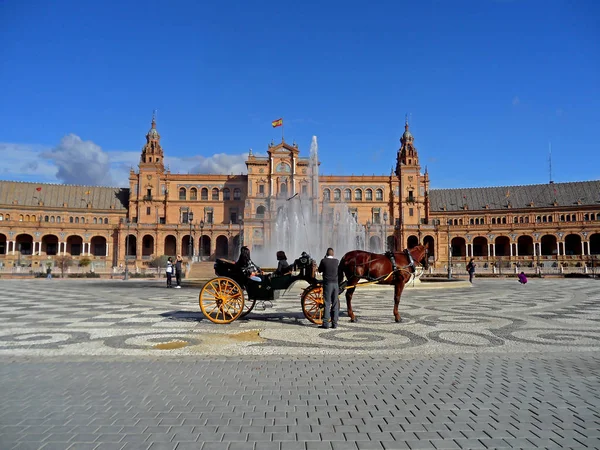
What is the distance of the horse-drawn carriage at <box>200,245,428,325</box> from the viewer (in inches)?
441

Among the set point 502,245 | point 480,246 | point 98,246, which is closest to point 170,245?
point 98,246

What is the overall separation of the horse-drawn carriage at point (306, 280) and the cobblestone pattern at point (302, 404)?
12.8ft

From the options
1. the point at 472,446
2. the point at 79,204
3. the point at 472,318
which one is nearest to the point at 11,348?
the point at 472,446

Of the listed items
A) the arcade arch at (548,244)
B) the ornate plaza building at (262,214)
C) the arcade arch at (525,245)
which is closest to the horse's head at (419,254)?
the ornate plaza building at (262,214)

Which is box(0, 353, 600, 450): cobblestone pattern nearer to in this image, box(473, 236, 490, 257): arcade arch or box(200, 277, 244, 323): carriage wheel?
box(200, 277, 244, 323): carriage wheel

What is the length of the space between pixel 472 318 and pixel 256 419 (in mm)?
9636

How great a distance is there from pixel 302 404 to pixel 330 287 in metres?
5.36

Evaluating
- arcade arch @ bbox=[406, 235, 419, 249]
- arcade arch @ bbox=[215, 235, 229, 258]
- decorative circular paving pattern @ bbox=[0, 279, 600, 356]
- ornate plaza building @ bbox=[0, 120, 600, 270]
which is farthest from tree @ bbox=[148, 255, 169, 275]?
decorative circular paving pattern @ bbox=[0, 279, 600, 356]

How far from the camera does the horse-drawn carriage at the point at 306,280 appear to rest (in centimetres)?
1120

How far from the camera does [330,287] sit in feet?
34.3

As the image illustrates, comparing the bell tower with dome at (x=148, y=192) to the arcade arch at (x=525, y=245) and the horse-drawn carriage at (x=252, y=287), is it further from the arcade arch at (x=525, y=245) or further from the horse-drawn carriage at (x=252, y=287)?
the horse-drawn carriage at (x=252, y=287)

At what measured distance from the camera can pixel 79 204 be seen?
81125 mm

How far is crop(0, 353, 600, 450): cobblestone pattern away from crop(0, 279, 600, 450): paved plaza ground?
0.02 meters

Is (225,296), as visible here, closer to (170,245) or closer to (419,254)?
(419,254)
